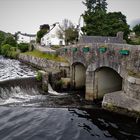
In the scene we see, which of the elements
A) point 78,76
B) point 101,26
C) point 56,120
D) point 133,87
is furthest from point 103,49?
point 101,26

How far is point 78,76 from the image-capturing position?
29.5 meters

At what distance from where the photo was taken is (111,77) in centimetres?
2558

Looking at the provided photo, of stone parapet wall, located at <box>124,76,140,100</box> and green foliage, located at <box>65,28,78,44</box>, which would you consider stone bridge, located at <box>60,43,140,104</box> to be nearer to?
stone parapet wall, located at <box>124,76,140,100</box>

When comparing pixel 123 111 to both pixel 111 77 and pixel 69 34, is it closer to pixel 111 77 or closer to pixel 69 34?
pixel 111 77

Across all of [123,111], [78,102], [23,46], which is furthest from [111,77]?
[23,46]

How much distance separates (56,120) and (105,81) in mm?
9451

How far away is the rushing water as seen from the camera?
1484 cm

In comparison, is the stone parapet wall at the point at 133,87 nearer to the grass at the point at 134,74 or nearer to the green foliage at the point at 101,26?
the grass at the point at 134,74

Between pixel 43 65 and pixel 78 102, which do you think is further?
pixel 43 65

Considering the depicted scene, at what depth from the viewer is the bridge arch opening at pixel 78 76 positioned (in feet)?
95.4

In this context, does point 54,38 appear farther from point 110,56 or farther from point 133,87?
point 133,87

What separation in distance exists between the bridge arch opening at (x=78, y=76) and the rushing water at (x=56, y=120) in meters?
4.79

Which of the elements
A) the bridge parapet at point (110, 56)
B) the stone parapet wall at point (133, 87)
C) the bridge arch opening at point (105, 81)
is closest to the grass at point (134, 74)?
the bridge parapet at point (110, 56)

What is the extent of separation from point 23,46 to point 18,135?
47.1 meters
